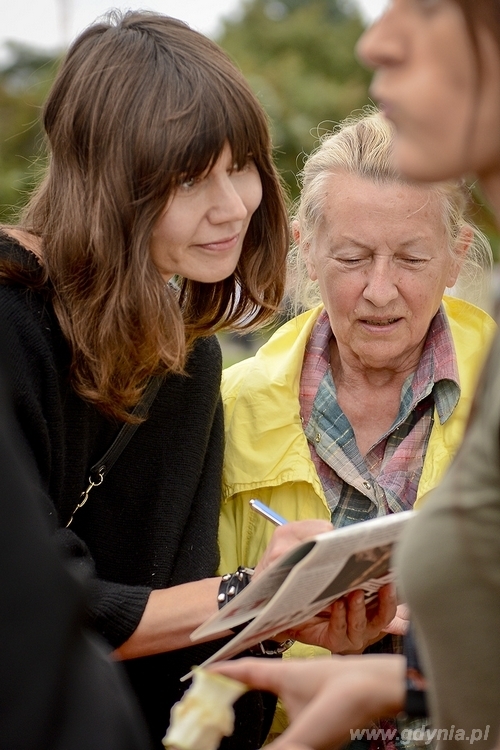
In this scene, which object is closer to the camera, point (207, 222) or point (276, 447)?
point (207, 222)

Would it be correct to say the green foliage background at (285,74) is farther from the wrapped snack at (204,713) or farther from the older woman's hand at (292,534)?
the wrapped snack at (204,713)

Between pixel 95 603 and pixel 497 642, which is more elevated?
pixel 497 642

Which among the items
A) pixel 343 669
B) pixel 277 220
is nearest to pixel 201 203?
pixel 277 220

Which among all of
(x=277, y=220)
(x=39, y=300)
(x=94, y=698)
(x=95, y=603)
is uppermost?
(x=277, y=220)

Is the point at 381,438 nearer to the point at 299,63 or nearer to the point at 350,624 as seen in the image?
the point at 350,624

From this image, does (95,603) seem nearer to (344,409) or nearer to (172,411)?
(172,411)

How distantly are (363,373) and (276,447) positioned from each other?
369 mm

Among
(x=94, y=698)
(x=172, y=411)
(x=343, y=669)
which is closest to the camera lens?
(x=94, y=698)

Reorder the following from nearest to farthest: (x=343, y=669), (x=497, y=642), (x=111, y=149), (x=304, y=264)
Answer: (x=497, y=642) < (x=343, y=669) < (x=111, y=149) < (x=304, y=264)

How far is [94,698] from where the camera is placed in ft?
3.25

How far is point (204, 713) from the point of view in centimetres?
133

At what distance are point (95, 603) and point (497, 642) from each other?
1211 millimetres

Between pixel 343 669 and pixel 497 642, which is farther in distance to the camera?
pixel 343 669

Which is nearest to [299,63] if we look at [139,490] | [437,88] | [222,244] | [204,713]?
[222,244]
